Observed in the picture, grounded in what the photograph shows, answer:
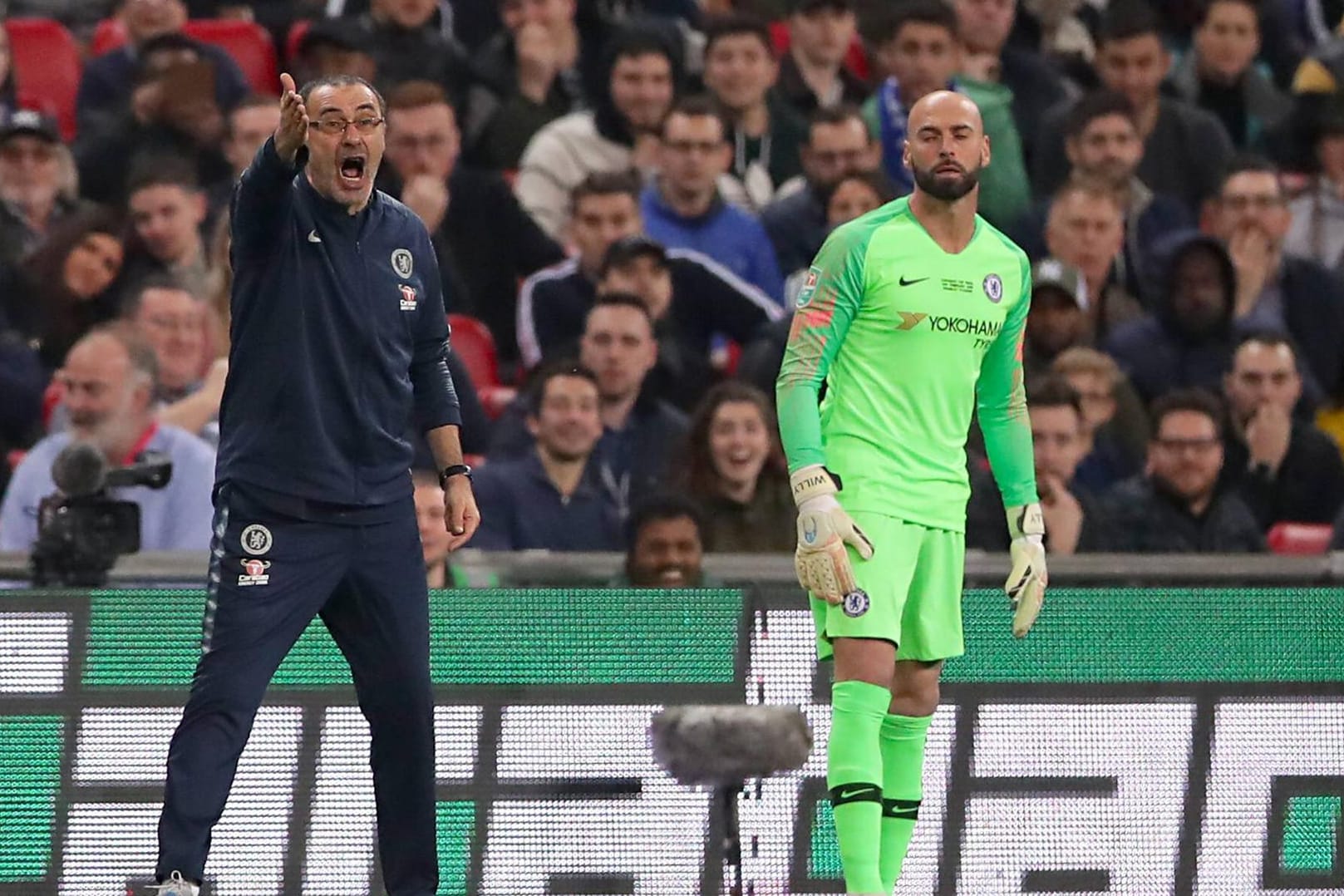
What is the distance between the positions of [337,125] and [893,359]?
1.76 m

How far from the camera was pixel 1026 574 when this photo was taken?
7.03 meters

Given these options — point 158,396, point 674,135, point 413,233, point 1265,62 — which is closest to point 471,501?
point 413,233

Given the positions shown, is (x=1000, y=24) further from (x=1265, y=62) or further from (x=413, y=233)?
(x=413, y=233)

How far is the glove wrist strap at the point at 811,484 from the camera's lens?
6.62 metres

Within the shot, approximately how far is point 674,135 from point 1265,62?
15.6 ft

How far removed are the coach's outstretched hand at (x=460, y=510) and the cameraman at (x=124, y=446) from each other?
3180 millimetres

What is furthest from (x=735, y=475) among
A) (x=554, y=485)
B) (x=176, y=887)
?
(x=176, y=887)

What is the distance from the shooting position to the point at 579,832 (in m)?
7.44

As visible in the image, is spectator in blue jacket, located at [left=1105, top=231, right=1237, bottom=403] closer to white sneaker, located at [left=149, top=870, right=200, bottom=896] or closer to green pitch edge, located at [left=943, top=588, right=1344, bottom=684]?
green pitch edge, located at [left=943, top=588, right=1344, bottom=684]

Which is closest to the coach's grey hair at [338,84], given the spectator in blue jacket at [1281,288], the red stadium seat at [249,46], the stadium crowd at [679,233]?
the stadium crowd at [679,233]

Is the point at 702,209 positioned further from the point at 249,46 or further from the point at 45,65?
the point at 45,65

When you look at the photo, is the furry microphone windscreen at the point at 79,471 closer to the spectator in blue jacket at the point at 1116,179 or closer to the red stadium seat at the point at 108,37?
the red stadium seat at the point at 108,37

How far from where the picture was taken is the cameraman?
31.1 ft

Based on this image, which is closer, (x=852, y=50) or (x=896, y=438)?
(x=896, y=438)
